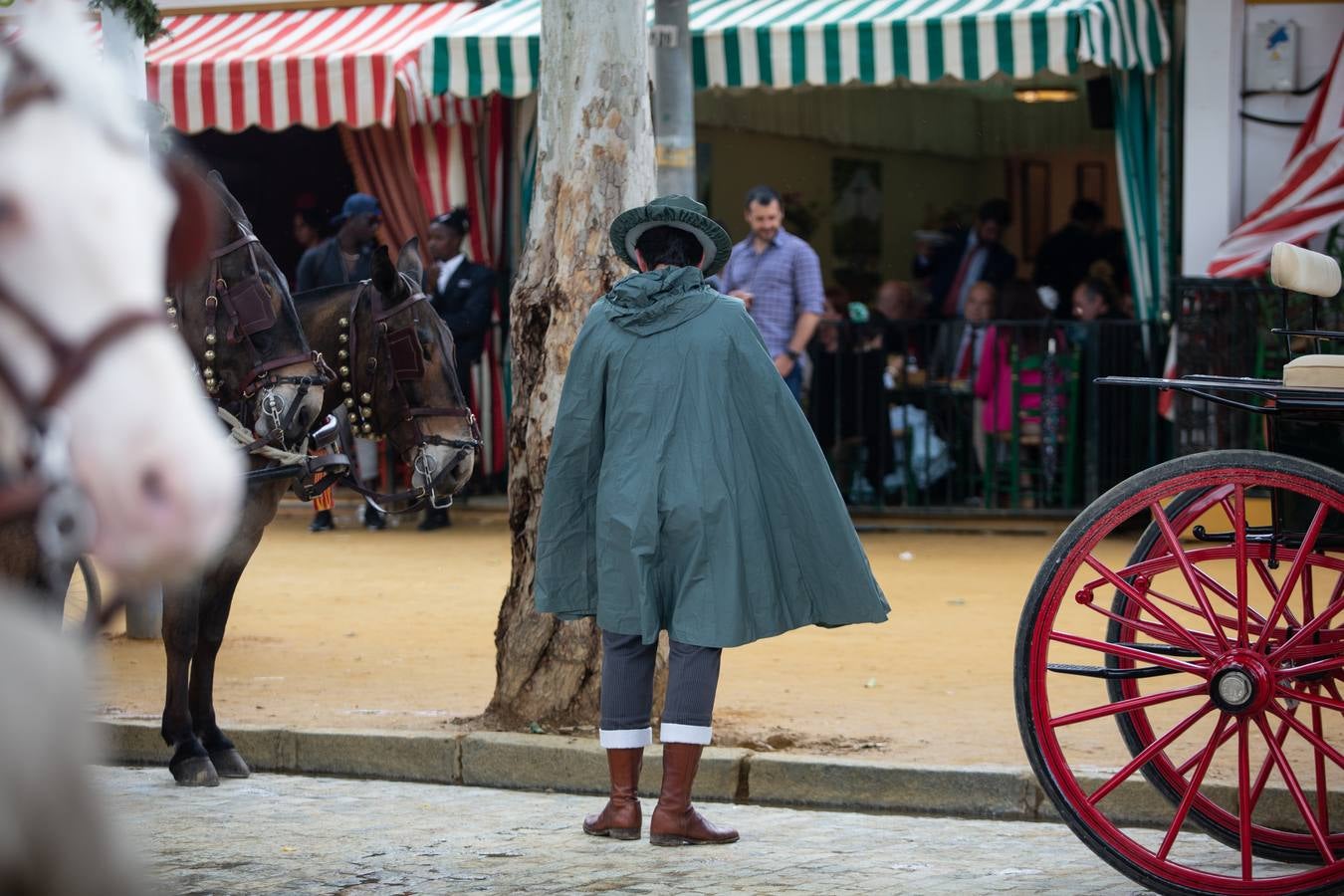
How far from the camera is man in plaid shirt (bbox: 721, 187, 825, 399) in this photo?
37.8ft

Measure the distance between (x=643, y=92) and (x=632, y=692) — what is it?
234 centimetres

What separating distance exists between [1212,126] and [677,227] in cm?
735

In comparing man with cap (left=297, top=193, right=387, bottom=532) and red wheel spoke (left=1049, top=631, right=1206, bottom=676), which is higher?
man with cap (left=297, top=193, right=387, bottom=532)

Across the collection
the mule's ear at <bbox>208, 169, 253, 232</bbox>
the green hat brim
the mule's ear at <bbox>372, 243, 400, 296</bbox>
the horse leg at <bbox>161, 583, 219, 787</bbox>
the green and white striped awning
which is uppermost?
the green and white striped awning

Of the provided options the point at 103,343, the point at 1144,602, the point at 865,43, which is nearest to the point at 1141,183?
the point at 865,43

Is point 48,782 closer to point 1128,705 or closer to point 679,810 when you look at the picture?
point 1128,705

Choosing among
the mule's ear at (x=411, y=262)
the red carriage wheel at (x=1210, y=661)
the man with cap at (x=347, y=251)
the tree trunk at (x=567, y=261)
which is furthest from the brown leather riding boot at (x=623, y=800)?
the man with cap at (x=347, y=251)

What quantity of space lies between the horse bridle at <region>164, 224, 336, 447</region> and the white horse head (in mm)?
4231

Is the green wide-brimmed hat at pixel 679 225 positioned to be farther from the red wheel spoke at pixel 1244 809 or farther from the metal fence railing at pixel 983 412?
the metal fence railing at pixel 983 412

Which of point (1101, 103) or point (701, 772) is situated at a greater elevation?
point (1101, 103)

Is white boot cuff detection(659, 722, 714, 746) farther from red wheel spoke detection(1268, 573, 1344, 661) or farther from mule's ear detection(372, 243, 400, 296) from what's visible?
mule's ear detection(372, 243, 400, 296)

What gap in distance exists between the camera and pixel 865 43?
12.2 meters

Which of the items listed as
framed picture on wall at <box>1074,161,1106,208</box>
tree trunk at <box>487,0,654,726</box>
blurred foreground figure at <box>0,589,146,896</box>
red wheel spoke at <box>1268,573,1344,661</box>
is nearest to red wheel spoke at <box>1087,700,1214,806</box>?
red wheel spoke at <box>1268,573,1344,661</box>

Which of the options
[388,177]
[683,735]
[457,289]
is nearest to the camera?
[683,735]
